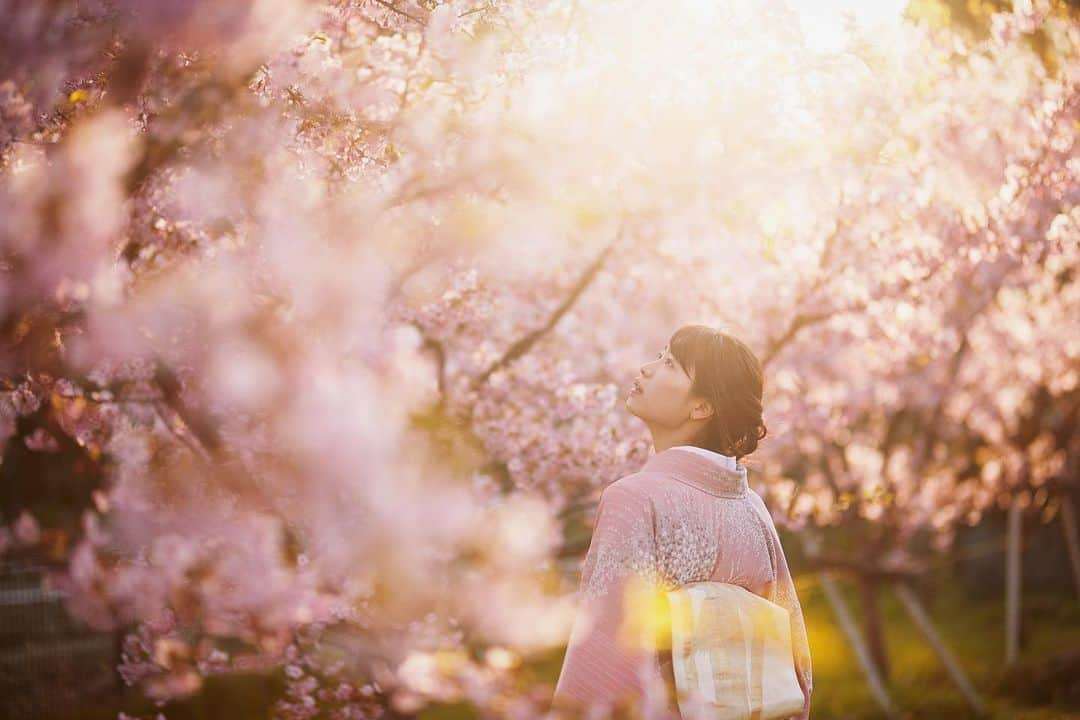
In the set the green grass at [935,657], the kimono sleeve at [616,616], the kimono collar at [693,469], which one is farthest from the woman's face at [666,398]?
the green grass at [935,657]

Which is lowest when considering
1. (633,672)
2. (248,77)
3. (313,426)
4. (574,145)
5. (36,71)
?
(633,672)

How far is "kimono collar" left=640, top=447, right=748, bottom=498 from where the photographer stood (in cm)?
368

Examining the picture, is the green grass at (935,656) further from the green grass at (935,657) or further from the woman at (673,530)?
the woman at (673,530)

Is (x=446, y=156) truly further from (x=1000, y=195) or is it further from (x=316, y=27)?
(x=1000, y=195)

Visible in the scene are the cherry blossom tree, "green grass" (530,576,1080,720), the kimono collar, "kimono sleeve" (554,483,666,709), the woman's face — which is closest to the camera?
"kimono sleeve" (554,483,666,709)

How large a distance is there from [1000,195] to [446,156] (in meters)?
3.91

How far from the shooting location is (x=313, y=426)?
4.54 metres

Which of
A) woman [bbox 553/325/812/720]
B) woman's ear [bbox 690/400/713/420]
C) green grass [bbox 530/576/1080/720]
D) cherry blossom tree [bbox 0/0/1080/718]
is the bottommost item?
green grass [bbox 530/576/1080/720]

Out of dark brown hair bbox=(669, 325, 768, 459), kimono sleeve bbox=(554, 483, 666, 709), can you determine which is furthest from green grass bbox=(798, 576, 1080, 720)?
kimono sleeve bbox=(554, 483, 666, 709)

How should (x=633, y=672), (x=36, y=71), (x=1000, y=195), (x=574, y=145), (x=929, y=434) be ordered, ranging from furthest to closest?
(x=929, y=434) < (x=1000, y=195) < (x=574, y=145) < (x=36, y=71) < (x=633, y=672)

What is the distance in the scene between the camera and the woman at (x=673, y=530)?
10.9 feet

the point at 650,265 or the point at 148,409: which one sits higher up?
the point at 650,265

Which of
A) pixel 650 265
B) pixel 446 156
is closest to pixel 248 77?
pixel 446 156

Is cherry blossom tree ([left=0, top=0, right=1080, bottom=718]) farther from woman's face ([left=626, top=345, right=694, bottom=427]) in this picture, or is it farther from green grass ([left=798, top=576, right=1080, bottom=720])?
green grass ([left=798, top=576, right=1080, bottom=720])
